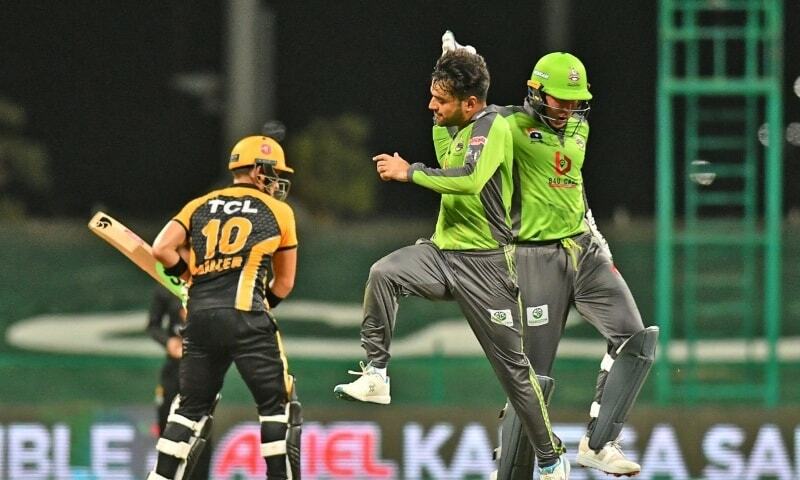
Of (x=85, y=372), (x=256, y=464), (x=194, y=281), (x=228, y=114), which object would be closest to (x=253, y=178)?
(x=194, y=281)

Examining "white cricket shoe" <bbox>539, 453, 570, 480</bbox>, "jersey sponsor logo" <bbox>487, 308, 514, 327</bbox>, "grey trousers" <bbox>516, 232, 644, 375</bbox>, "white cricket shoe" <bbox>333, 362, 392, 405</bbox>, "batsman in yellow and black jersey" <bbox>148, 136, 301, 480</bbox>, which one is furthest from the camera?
"batsman in yellow and black jersey" <bbox>148, 136, 301, 480</bbox>

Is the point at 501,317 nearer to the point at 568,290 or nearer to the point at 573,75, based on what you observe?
the point at 568,290

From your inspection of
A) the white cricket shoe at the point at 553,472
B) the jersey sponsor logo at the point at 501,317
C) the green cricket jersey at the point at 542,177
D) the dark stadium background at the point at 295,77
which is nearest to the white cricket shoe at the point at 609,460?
the white cricket shoe at the point at 553,472

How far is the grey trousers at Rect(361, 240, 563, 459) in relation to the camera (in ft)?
26.0

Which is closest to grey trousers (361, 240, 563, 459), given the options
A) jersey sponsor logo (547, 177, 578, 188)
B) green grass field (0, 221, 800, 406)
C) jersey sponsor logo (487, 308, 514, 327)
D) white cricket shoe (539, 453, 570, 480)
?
jersey sponsor logo (487, 308, 514, 327)

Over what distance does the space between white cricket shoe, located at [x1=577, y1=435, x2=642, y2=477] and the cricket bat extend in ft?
6.94

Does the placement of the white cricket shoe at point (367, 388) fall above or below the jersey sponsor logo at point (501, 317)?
below

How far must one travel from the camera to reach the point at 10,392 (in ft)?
42.9

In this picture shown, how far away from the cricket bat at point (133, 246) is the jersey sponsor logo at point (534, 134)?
77.6 inches

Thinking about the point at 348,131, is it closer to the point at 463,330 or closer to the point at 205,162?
the point at 205,162

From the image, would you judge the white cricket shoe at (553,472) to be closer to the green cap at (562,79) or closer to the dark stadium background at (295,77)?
the green cap at (562,79)

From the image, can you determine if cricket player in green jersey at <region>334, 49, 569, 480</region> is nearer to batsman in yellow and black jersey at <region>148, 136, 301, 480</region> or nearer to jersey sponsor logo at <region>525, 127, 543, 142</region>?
jersey sponsor logo at <region>525, 127, 543, 142</region>

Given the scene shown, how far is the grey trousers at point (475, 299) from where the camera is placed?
7938 millimetres

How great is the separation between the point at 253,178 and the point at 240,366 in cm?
90
